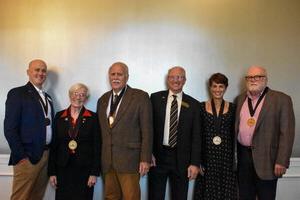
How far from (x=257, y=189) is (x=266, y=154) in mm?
357

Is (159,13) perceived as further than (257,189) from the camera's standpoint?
Yes

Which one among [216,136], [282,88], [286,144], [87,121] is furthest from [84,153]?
[282,88]

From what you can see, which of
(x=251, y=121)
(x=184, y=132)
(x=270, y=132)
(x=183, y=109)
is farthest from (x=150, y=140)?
(x=270, y=132)

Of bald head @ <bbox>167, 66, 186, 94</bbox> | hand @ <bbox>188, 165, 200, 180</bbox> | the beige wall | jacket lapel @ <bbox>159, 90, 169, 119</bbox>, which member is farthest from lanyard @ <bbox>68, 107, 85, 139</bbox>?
hand @ <bbox>188, 165, 200, 180</bbox>

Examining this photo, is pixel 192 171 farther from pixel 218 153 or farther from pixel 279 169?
pixel 279 169

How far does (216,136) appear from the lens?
2754 mm

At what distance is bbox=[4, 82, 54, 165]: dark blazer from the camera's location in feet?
8.40

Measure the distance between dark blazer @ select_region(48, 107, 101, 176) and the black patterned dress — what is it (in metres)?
1.03

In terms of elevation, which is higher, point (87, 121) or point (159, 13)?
point (159, 13)

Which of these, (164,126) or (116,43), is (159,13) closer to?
(116,43)

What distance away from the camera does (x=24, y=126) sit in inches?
104

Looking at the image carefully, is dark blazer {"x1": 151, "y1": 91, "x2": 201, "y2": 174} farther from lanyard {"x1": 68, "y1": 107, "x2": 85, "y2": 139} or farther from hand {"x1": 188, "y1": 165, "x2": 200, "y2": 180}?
lanyard {"x1": 68, "y1": 107, "x2": 85, "y2": 139}

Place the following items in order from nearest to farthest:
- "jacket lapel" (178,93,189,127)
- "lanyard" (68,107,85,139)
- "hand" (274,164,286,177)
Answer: "hand" (274,164,286,177) < "lanyard" (68,107,85,139) < "jacket lapel" (178,93,189,127)

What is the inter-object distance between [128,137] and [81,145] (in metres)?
0.44
